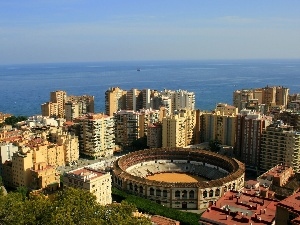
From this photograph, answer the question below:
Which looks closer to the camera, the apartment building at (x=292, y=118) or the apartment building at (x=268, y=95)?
the apartment building at (x=292, y=118)

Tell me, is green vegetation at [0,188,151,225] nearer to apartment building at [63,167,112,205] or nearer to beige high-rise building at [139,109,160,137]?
apartment building at [63,167,112,205]

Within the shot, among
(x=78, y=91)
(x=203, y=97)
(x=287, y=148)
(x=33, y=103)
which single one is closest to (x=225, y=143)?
(x=287, y=148)

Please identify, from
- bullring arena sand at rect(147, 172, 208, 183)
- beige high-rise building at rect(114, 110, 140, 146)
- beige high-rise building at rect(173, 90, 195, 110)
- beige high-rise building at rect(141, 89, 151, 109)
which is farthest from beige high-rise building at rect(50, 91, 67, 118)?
bullring arena sand at rect(147, 172, 208, 183)

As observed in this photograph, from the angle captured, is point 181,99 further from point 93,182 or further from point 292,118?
point 93,182

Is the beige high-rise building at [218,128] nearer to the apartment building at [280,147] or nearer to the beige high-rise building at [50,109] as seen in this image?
the apartment building at [280,147]

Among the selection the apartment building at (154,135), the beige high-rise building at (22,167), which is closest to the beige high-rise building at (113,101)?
the apartment building at (154,135)

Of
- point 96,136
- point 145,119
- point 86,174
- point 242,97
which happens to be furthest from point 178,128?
point 242,97
